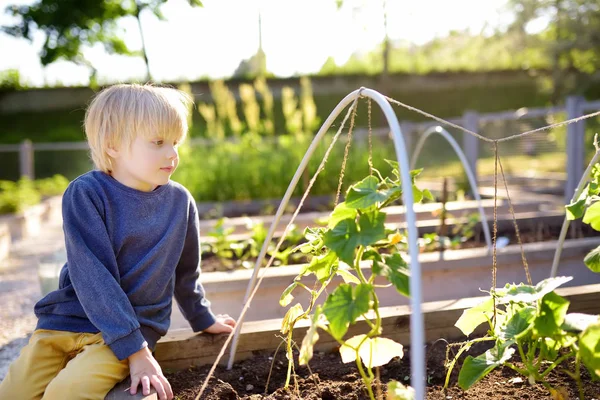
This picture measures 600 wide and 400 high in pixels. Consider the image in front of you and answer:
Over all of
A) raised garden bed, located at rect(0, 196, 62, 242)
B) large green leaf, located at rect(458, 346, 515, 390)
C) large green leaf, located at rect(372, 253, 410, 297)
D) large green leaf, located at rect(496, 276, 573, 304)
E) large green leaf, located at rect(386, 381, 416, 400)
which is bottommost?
raised garden bed, located at rect(0, 196, 62, 242)

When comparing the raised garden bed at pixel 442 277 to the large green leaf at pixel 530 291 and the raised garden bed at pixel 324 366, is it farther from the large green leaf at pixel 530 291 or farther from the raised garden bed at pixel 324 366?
the large green leaf at pixel 530 291

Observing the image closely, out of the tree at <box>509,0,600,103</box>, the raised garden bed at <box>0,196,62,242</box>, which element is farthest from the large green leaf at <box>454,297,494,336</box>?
the tree at <box>509,0,600,103</box>

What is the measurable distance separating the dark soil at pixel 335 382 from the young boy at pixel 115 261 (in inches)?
6.8

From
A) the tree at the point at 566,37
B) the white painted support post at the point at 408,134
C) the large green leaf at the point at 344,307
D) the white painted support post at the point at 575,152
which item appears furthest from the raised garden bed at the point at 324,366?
the tree at the point at 566,37

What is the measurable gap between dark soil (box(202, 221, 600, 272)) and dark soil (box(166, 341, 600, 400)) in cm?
130

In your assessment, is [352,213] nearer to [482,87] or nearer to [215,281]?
[215,281]

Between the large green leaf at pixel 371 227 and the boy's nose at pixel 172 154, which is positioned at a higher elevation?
the boy's nose at pixel 172 154

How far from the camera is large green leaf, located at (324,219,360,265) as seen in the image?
113 cm

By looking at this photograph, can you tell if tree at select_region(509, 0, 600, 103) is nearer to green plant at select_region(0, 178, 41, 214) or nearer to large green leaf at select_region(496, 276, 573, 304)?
green plant at select_region(0, 178, 41, 214)

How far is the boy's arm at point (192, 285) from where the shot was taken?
1.84 m

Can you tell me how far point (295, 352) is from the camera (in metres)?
1.87

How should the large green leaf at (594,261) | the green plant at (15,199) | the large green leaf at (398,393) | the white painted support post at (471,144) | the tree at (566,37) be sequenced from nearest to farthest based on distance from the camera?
the large green leaf at (398,393), the large green leaf at (594,261), the green plant at (15,199), the white painted support post at (471,144), the tree at (566,37)

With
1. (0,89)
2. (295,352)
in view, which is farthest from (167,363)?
(0,89)

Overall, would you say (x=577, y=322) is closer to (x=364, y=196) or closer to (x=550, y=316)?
(x=550, y=316)
